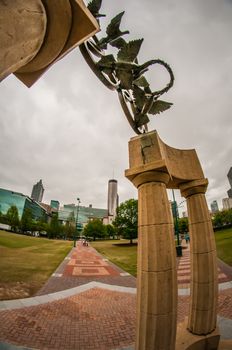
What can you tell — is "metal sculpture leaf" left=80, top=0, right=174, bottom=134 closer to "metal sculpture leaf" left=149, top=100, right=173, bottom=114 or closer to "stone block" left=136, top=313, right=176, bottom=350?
"metal sculpture leaf" left=149, top=100, right=173, bottom=114

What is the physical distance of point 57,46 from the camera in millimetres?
1892

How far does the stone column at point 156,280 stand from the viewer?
244 centimetres

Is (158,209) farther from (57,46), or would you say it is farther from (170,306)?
(57,46)

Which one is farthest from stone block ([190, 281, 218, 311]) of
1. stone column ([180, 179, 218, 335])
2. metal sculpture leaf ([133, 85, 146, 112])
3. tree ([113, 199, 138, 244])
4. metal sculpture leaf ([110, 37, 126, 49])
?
tree ([113, 199, 138, 244])

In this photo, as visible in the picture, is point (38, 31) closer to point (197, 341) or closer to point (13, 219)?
point (197, 341)

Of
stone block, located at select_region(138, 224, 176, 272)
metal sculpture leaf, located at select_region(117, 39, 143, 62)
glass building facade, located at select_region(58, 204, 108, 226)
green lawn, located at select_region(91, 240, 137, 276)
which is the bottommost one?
green lawn, located at select_region(91, 240, 137, 276)

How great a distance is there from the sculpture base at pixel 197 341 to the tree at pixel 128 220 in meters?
31.9

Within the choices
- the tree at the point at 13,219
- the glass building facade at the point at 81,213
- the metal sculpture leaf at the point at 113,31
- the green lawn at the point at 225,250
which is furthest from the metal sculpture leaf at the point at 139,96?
the glass building facade at the point at 81,213

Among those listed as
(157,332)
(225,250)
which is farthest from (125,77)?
(225,250)

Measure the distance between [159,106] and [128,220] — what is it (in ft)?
Result: 110

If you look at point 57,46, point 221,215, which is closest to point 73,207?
point 221,215

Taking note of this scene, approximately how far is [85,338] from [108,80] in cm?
686

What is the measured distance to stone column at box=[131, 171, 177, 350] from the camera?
244cm

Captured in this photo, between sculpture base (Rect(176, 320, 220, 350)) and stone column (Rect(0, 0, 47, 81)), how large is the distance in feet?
16.1
